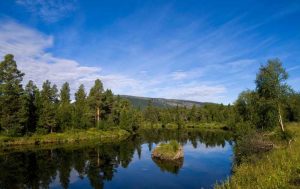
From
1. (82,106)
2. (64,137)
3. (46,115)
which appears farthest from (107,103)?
(46,115)

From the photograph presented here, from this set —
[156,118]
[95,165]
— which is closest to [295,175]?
[95,165]

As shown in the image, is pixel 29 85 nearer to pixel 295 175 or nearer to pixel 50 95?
pixel 50 95

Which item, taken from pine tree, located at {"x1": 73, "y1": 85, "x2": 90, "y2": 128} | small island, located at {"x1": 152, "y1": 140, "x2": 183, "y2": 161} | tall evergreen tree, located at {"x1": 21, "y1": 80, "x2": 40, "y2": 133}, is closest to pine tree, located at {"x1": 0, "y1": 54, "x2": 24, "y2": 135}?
tall evergreen tree, located at {"x1": 21, "y1": 80, "x2": 40, "y2": 133}

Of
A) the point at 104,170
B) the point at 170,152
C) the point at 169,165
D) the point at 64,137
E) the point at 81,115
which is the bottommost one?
the point at 169,165

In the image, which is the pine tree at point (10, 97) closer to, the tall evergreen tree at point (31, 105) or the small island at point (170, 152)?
the tall evergreen tree at point (31, 105)

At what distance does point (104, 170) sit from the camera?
136ft

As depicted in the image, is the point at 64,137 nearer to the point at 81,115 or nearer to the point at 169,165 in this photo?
the point at 81,115

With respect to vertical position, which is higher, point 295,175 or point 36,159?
point 295,175

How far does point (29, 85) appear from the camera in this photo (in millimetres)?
78938

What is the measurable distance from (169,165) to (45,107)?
46783 mm

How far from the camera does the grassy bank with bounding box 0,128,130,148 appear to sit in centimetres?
6612

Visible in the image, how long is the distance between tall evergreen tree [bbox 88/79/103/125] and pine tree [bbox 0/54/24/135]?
3271 centimetres

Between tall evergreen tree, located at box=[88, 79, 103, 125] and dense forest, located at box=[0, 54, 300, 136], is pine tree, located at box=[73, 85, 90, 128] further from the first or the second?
tall evergreen tree, located at box=[88, 79, 103, 125]

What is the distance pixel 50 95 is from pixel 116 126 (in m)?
29.1
